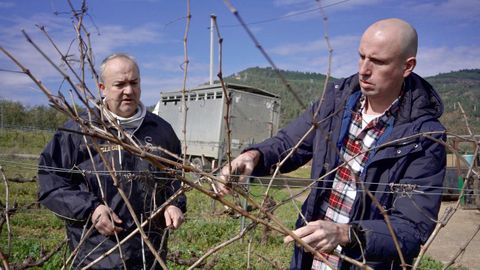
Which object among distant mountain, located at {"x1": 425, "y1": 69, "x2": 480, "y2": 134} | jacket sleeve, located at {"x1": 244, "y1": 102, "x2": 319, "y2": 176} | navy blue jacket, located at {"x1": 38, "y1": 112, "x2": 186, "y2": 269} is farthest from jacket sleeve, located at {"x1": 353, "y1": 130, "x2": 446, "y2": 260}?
distant mountain, located at {"x1": 425, "y1": 69, "x2": 480, "y2": 134}

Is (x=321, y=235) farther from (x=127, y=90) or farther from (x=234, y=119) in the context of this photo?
(x=234, y=119)

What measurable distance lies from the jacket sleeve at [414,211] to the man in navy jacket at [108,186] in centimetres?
101

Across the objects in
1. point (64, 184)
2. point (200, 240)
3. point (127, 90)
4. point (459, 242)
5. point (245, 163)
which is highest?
point (127, 90)

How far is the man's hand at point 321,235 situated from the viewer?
1.41 m

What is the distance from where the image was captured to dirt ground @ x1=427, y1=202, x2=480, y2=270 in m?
7.41

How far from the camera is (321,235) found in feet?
4.69

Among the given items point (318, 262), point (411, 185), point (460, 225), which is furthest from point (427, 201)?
point (460, 225)

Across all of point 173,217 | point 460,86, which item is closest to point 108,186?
point 173,217

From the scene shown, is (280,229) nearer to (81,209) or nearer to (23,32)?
(23,32)

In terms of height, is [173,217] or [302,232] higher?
[302,232]

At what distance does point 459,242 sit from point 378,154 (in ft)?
27.5

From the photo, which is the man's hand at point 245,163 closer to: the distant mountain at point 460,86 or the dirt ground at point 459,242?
the dirt ground at point 459,242

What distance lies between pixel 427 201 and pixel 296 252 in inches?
27.2

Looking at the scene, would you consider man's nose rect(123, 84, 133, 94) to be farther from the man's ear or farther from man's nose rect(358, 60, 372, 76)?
the man's ear
